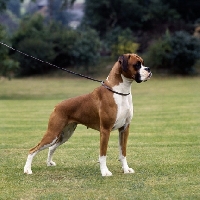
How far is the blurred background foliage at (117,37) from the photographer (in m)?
54.3

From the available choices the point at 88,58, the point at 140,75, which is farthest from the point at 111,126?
the point at 88,58

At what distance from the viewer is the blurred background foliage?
54344mm

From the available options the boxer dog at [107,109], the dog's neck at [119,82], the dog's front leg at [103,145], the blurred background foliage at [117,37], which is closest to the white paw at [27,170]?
the boxer dog at [107,109]

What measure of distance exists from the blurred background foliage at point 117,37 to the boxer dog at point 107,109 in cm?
4122

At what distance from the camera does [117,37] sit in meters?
61.1

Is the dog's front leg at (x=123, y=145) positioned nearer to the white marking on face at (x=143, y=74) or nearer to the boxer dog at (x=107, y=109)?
the boxer dog at (x=107, y=109)

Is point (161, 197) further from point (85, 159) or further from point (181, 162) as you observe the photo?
point (85, 159)

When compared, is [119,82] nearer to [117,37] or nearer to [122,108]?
[122,108]

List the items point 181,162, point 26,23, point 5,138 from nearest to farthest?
point 181,162
point 5,138
point 26,23

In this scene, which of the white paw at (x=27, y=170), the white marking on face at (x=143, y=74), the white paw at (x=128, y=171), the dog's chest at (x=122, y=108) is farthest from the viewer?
the white paw at (x=27, y=170)

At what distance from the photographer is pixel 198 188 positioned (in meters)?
8.39

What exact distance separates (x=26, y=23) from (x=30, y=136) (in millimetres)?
47300

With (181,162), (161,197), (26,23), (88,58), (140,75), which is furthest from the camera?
(26,23)

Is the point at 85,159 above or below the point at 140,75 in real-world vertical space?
below
